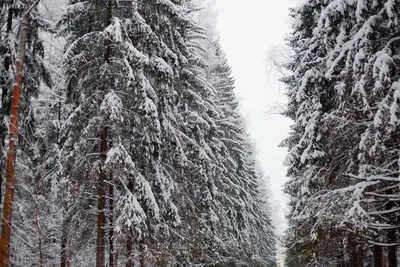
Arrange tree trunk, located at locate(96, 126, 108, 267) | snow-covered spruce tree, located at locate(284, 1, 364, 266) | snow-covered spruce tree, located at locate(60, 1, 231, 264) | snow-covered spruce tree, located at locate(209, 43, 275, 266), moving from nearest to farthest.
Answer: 1. tree trunk, located at locate(96, 126, 108, 267)
2. snow-covered spruce tree, located at locate(60, 1, 231, 264)
3. snow-covered spruce tree, located at locate(284, 1, 364, 266)
4. snow-covered spruce tree, located at locate(209, 43, 275, 266)

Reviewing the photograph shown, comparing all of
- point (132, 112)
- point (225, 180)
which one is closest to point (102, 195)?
point (132, 112)

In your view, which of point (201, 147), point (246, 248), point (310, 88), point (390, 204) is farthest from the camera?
point (246, 248)

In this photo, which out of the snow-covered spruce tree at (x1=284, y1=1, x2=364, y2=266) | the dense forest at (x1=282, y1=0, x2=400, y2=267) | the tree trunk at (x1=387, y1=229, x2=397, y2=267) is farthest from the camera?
the snow-covered spruce tree at (x1=284, y1=1, x2=364, y2=266)

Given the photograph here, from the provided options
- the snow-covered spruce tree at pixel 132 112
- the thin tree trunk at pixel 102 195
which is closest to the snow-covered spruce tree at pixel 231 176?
the snow-covered spruce tree at pixel 132 112

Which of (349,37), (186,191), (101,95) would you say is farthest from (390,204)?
(101,95)

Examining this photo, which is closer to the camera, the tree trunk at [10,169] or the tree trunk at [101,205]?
the tree trunk at [10,169]

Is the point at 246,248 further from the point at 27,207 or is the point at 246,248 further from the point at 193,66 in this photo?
the point at 27,207

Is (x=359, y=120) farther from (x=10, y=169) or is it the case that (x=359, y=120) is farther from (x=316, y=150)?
(x=10, y=169)

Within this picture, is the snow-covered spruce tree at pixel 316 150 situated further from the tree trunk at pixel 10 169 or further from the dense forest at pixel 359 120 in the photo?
the tree trunk at pixel 10 169

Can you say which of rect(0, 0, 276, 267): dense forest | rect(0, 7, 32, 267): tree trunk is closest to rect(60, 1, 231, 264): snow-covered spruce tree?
rect(0, 0, 276, 267): dense forest

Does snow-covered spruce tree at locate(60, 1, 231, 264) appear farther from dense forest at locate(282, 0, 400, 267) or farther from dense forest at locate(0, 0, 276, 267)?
dense forest at locate(282, 0, 400, 267)

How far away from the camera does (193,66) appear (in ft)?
56.1

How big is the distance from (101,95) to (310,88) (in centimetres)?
660

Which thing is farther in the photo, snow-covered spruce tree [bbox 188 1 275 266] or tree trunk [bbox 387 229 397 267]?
snow-covered spruce tree [bbox 188 1 275 266]
